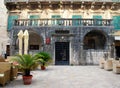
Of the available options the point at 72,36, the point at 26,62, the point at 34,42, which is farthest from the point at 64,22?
the point at 26,62

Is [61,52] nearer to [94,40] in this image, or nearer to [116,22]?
[94,40]

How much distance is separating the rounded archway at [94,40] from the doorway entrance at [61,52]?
3.10 m

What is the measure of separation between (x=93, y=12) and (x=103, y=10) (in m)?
1.10

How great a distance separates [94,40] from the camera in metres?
28.1

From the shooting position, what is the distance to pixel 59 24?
25953mm

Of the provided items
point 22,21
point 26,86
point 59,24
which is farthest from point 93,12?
point 26,86

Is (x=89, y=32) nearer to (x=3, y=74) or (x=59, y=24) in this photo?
(x=59, y=24)

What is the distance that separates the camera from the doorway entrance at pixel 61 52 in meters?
25.7

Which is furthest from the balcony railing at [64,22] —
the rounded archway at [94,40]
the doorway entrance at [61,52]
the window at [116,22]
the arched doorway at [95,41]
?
the window at [116,22]

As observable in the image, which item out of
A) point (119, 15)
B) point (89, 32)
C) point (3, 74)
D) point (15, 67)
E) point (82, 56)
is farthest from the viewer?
point (119, 15)

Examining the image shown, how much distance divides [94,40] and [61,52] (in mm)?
4344

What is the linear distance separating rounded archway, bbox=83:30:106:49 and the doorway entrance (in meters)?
3.10

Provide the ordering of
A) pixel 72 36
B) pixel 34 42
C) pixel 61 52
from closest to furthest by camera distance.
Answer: pixel 72 36
pixel 61 52
pixel 34 42

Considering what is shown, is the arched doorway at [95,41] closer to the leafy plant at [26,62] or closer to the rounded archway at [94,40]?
the rounded archway at [94,40]
